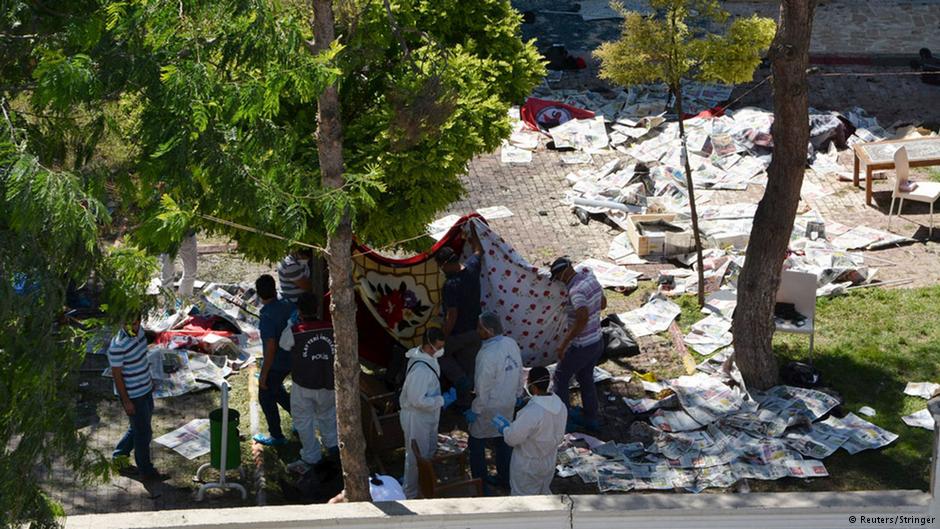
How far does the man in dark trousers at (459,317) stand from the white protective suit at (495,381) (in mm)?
1237

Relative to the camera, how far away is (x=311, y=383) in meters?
9.72

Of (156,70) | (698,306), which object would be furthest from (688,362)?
(156,70)

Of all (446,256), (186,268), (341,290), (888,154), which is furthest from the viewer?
(888,154)

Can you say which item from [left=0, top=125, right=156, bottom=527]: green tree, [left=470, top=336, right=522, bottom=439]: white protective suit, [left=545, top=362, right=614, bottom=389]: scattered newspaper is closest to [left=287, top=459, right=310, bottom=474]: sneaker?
[left=470, top=336, right=522, bottom=439]: white protective suit

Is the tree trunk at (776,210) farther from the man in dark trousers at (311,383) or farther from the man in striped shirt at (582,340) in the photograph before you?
the man in dark trousers at (311,383)

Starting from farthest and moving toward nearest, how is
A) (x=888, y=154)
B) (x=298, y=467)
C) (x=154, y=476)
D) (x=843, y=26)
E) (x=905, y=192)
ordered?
(x=843, y=26) < (x=888, y=154) < (x=905, y=192) < (x=298, y=467) < (x=154, y=476)

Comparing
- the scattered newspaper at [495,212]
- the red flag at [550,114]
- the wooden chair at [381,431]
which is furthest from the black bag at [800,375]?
the red flag at [550,114]

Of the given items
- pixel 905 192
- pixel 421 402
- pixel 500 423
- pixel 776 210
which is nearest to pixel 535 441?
pixel 500 423

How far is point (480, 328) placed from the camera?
9.66 metres

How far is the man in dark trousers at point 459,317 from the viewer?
35.3 ft

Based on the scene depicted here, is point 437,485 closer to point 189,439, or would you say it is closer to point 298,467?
point 298,467

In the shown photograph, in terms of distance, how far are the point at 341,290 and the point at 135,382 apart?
2.59m

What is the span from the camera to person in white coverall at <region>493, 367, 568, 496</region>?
880 centimetres

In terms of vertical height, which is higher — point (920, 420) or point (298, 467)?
point (920, 420)
